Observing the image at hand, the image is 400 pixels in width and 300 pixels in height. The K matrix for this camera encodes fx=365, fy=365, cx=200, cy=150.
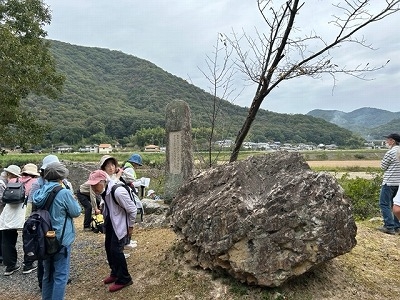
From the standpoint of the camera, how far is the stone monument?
8891 millimetres

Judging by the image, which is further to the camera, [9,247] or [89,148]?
[89,148]

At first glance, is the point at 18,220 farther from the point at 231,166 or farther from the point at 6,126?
the point at 6,126

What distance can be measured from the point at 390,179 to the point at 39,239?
569cm

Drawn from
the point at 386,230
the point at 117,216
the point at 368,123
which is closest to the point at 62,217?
the point at 117,216

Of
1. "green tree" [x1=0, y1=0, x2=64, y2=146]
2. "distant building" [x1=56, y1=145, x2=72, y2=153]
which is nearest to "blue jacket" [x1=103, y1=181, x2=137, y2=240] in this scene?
"green tree" [x1=0, y1=0, x2=64, y2=146]

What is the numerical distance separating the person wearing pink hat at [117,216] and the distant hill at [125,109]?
341 centimetres

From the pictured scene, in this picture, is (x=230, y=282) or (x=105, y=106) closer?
(x=230, y=282)

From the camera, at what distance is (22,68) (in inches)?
455

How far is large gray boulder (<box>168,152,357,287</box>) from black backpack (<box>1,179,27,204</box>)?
2404mm

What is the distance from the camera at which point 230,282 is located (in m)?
4.06

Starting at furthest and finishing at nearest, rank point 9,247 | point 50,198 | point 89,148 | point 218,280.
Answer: point 89,148
point 9,247
point 218,280
point 50,198

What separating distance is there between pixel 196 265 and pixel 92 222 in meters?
4.02

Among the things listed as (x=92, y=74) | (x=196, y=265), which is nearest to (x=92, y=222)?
(x=196, y=265)

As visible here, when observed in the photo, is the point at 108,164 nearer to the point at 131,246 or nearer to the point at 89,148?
the point at 131,246
